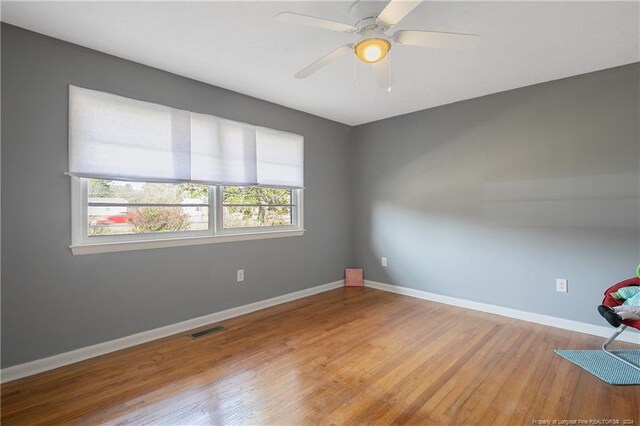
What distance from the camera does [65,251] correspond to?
7.50 feet

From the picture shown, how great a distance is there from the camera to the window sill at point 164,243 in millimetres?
2376

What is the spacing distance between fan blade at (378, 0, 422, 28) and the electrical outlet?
9.47ft

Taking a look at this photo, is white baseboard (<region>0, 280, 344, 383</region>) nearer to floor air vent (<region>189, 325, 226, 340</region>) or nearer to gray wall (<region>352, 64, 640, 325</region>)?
floor air vent (<region>189, 325, 226, 340</region>)


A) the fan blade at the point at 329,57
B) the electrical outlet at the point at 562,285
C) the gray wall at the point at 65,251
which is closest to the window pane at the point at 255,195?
the gray wall at the point at 65,251

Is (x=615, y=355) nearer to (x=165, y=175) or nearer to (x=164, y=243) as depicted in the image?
(x=164, y=243)

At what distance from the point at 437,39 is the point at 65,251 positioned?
9.57 feet

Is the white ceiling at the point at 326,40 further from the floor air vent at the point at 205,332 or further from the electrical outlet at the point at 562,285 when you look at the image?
the floor air vent at the point at 205,332

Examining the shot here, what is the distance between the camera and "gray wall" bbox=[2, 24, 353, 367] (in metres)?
2.08

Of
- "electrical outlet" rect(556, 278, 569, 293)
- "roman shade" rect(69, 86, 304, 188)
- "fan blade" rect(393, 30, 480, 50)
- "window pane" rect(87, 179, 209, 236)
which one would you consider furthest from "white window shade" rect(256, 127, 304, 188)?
"electrical outlet" rect(556, 278, 569, 293)

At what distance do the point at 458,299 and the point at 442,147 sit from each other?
6.02 ft

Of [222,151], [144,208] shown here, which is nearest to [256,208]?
[222,151]

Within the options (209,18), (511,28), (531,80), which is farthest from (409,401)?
(531,80)

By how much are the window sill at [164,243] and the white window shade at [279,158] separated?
607mm

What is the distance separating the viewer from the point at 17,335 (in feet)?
6.84
